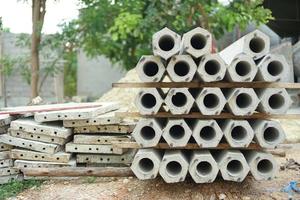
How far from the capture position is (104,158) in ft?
12.8

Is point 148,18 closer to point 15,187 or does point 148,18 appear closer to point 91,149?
point 91,149

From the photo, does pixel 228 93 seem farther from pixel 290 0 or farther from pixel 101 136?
pixel 290 0

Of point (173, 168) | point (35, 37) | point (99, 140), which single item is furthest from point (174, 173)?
point (35, 37)

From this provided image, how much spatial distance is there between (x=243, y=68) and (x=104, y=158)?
179 cm

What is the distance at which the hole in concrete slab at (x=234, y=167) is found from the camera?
9.99ft

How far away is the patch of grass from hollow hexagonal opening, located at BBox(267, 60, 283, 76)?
2547 mm

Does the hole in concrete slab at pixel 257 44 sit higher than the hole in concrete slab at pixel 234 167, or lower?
higher

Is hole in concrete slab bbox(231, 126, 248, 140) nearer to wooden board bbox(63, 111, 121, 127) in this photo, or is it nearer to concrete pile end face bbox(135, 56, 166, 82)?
concrete pile end face bbox(135, 56, 166, 82)

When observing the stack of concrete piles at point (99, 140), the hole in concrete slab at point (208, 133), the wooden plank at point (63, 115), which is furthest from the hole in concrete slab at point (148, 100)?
the wooden plank at point (63, 115)

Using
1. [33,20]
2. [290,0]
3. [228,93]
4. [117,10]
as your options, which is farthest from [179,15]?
[290,0]

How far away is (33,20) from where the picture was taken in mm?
7297

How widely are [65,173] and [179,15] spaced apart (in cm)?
483

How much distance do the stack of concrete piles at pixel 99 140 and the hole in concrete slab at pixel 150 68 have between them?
897mm

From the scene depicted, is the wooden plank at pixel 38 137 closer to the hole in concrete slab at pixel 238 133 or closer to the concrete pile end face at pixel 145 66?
the concrete pile end face at pixel 145 66
